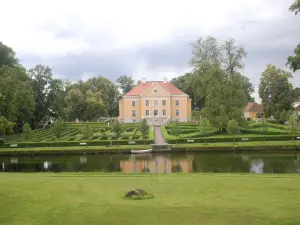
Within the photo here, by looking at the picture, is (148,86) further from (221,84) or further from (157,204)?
(157,204)

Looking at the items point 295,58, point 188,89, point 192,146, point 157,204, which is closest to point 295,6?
point 295,58

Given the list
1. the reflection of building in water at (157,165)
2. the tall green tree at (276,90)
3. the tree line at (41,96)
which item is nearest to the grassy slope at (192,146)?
the reflection of building in water at (157,165)

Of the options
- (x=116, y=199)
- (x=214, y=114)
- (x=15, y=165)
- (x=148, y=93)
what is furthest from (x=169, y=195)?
(x=148, y=93)

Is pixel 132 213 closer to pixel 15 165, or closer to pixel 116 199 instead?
pixel 116 199

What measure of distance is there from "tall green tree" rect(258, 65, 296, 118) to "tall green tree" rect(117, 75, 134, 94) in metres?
35.7

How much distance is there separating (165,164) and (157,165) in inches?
26.3

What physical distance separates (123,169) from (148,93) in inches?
1572

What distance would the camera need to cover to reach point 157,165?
75.2 ft

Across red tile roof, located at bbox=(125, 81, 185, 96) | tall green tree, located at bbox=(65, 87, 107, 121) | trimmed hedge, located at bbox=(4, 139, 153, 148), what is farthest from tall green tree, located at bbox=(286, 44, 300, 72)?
tall green tree, located at bbox=(65, 87, 107, 121)

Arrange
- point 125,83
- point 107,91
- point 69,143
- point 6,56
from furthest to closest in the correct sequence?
point 125,83 → point 107,91 → point 6,56 → point 69,143

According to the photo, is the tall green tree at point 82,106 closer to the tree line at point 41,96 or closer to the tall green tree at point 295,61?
the tree line at point 41,96

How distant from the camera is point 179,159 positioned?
25641 mm

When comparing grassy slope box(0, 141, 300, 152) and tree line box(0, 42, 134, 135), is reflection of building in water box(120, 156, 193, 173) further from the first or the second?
tree line box(0, 42, 134, 135)

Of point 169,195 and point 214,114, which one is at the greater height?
point 214,114
